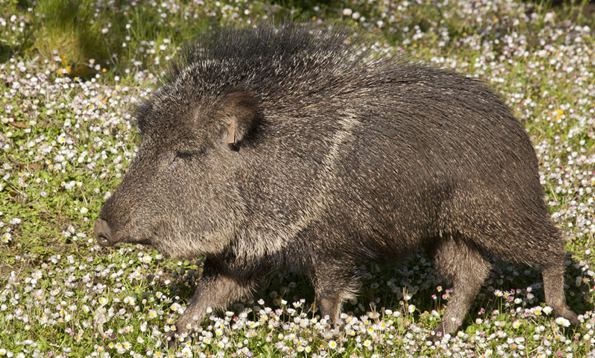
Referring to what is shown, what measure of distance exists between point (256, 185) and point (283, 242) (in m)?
0.31

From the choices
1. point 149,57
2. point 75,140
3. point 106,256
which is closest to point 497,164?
point 106,256

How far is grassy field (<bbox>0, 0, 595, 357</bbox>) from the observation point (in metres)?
4.91

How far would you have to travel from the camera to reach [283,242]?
468cm

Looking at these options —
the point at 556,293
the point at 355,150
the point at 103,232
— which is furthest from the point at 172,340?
the point at 556,293

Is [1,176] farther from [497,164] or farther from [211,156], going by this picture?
[497,164]

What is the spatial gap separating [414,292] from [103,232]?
6.10 ft

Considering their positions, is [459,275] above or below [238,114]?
below

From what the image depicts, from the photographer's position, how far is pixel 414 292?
546 centimetres

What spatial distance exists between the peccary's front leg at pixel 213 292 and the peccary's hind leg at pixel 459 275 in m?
1.02

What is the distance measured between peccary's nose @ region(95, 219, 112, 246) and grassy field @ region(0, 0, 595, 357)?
20.5 inches

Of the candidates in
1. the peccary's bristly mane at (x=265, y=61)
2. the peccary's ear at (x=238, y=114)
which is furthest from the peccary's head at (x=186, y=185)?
the peccary's bristly mane at (x=265, y=61)

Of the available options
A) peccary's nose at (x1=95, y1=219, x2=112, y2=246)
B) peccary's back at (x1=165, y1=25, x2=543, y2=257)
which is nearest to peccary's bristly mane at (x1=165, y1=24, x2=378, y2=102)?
peccary's back at (x1=165, y1=25, x2=543, y2=257)

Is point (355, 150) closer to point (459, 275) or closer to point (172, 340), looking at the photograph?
point (459, 275)

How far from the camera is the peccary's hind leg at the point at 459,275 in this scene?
5.11 meters
